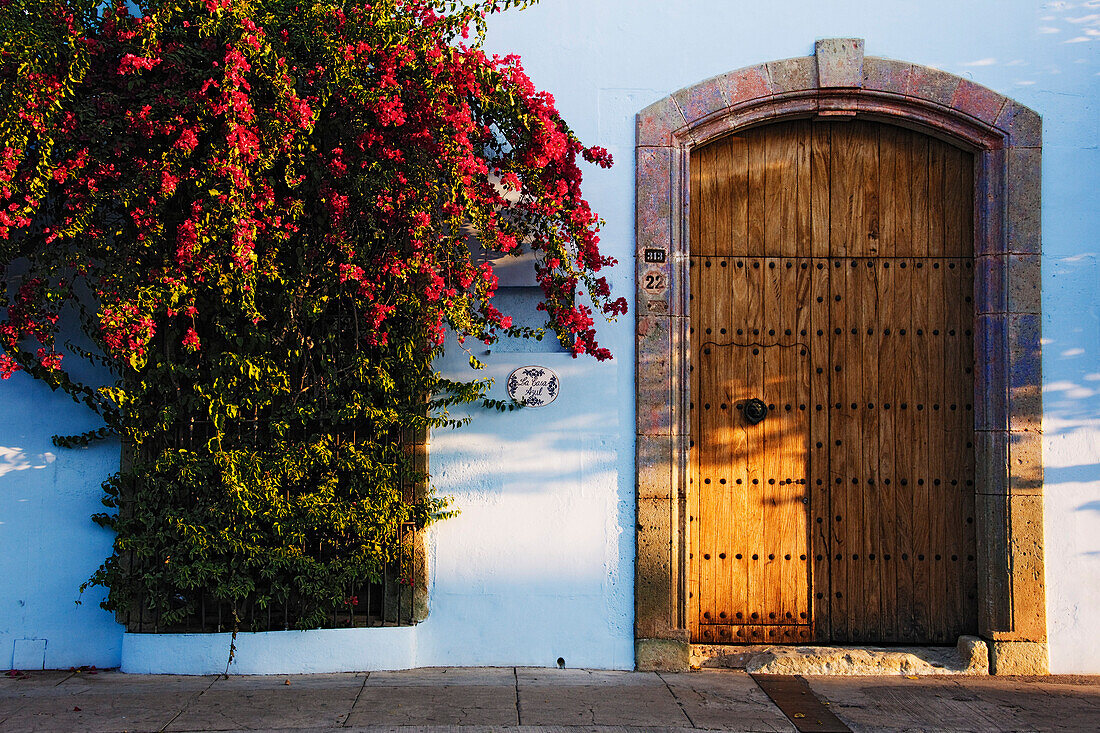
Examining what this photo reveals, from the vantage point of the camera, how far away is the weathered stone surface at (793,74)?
5215 millimetres

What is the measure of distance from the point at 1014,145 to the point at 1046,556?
2.36 metres

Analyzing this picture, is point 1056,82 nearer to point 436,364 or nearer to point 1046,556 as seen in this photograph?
point 1046,556

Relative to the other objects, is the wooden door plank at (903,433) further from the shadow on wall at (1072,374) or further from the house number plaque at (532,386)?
the house number plaque at (532,386)

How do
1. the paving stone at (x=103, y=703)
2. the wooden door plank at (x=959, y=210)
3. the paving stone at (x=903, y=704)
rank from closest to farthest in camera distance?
the paving stone at (x=103, y=703), the paving stone at (x=903, y=704), the wooden door plank at (x=959, y=210)

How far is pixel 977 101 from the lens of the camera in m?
5.22

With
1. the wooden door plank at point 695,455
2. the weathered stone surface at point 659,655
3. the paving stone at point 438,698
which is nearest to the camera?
the paving stone at point 438,698

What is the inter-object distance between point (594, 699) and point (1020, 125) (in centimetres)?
399

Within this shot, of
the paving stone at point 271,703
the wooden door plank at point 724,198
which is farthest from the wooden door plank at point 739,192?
the paving stone at point 271,703

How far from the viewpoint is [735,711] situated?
14.6 feet

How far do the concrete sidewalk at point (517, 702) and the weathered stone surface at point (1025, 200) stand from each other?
2.46 metres

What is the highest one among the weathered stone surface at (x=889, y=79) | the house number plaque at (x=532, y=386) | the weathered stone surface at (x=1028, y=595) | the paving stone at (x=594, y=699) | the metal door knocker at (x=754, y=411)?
the weathered stone surface at (x=889, y=79)

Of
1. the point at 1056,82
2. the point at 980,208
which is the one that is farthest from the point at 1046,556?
the point at 1056,82

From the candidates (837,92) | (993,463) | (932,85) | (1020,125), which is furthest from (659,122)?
(993,463)

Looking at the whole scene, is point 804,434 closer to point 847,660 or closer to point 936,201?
point 847,660
